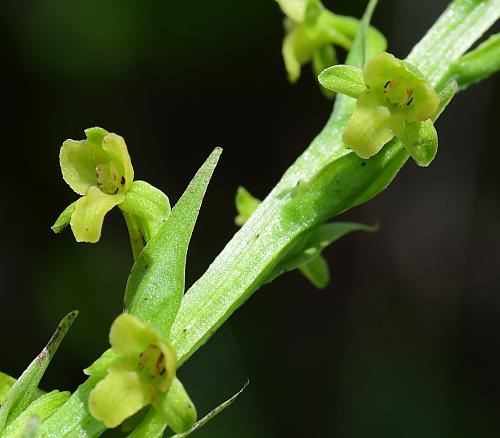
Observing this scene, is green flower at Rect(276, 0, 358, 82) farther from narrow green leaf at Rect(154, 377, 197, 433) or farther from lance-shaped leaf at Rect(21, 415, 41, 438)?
lance-shaped leaf at Rect(21, 415, 41, 438)

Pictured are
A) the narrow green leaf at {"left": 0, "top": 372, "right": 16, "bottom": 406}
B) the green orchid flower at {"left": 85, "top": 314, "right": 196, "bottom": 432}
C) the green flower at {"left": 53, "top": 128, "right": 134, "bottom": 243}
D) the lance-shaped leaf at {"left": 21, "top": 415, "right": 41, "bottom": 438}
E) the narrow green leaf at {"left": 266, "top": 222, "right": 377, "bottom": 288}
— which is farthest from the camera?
the narrow green leaf at {"left": 266, "top": 222, "right": 377, "bottom": 288}

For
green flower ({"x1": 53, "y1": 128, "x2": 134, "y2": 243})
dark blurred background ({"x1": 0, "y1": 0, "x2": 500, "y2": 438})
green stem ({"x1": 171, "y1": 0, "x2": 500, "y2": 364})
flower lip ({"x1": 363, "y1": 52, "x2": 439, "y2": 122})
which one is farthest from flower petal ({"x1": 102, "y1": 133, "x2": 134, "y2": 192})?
dark blurred background ({"x1": 0, "y1": 0, "x2": 500, "y2": 438})

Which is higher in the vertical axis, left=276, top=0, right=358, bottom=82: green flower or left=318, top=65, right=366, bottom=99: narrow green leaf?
left=276, top=0, right=358, bottom=82: green flower

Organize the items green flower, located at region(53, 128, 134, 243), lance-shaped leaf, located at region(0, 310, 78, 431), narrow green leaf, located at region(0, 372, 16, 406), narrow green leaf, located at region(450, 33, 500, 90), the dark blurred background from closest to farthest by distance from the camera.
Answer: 1. lance-shaped leaf, located at region(0, 310, 78, 431)
2. green flower, located at region(53, 128, 134, 243)
3. narrow green leaf, located at region(0, 372, 16, 406)
4. narrow green leaf, located at region(450, 33, 500, 90)
5. the dark blurred background

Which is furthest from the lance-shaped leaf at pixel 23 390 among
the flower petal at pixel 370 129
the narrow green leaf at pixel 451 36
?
the narrow green leaf at pixel 451 36

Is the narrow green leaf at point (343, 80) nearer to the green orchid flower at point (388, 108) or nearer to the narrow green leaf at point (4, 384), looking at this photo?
the green orchid flower at point (388, 108)

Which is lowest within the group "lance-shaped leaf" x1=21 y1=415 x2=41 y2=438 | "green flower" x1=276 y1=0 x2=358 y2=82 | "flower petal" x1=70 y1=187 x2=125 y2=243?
"lance-shaped leaf" x1=21 y1=415 x2=41 y2=438

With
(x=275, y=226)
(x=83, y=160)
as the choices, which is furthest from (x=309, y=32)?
(x=83, y=160)
